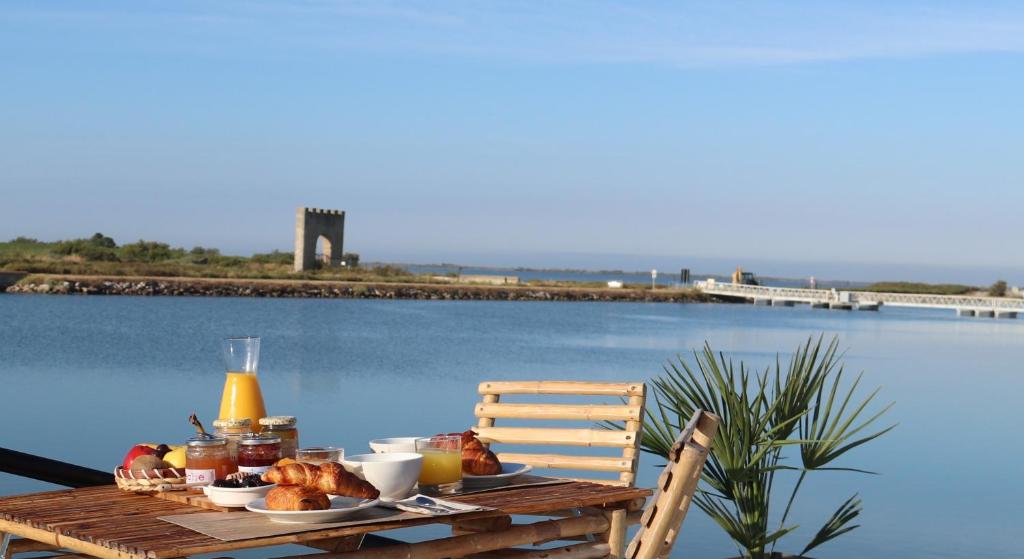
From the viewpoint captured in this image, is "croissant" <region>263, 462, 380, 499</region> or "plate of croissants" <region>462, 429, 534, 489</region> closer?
"croissant" <region>263, 462, 380, 499</region>

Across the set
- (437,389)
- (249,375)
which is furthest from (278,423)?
(437,389)

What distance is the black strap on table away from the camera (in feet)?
7.82

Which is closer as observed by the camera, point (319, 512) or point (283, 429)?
point (319, 512)

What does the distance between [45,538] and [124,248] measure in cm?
5006

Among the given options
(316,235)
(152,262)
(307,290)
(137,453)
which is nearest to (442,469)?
(137,453)

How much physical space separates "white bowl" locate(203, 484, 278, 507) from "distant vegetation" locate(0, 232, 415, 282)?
4077 centimetres

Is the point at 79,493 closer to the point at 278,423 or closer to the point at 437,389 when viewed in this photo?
the point at 278,423

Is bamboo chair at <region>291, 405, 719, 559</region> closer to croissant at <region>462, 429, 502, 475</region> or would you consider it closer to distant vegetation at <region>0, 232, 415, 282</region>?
croissant at <region>462, 429, 502, 475</region>

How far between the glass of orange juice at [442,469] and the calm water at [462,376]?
4.23m

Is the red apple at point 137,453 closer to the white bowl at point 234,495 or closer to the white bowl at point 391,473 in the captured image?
the white bowl at point 234,495

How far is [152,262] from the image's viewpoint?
49.2 m

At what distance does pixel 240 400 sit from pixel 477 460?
0.44 meters

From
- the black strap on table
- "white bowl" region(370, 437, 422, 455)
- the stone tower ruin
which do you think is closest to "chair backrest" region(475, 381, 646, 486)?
"white bowl" region(370, 437, 422, 455)

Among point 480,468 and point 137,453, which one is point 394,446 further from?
point 137,453
